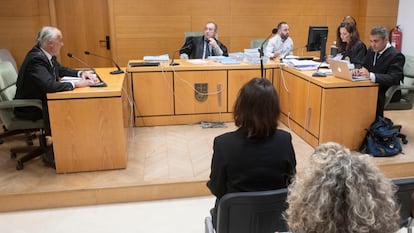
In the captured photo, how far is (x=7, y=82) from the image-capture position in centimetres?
→ 348

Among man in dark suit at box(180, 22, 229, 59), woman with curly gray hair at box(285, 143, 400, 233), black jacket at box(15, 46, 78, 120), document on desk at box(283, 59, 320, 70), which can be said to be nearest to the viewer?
woman with curly gray hair at box(285, 143, 400, 233)

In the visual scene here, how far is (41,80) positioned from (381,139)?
2.87 metres

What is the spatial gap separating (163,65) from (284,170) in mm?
2882

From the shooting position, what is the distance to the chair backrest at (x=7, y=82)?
3.32 metres

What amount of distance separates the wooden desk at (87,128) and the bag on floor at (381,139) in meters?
2.13

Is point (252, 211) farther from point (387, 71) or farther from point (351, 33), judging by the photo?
point (351, 33)

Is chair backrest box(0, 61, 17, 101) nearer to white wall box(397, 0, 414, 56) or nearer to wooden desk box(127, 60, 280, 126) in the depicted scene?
wooden desk box(127, 60, 280, 126)

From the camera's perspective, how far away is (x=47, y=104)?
124 inches

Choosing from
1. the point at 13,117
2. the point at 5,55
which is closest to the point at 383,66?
the point at 13,117

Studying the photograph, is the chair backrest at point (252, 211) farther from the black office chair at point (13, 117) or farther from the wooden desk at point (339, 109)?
the black office chair at point (13, 117)

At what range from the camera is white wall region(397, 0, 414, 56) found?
6161 mm

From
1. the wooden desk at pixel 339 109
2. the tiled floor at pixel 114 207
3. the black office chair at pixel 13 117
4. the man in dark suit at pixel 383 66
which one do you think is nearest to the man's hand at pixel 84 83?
the black office chair at pixel 13 117

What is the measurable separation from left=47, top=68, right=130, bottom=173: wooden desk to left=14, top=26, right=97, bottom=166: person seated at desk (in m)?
0.08

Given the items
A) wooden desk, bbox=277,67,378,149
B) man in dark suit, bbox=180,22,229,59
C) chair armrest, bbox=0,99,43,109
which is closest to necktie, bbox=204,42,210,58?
man in dark suit, bbox=180,22,229,59
